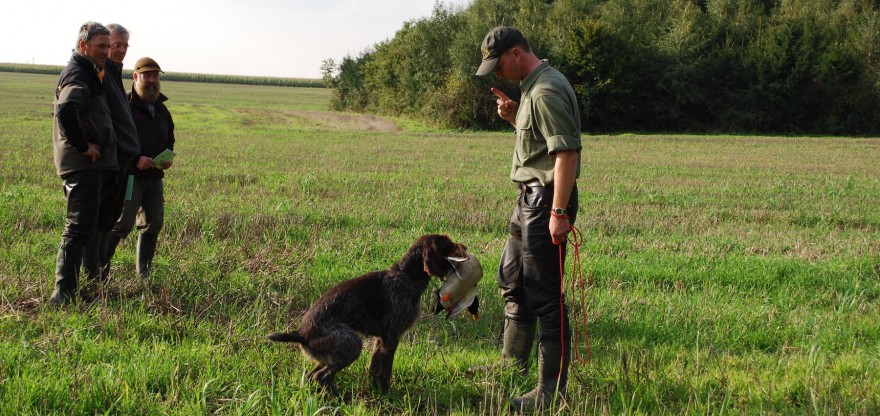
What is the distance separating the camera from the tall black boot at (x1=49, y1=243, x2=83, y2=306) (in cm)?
546

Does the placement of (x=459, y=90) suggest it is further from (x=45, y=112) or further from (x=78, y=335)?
(x=78, y=335)

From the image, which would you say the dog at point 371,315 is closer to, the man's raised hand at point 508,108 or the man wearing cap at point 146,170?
the man's raised hand at point 508,108

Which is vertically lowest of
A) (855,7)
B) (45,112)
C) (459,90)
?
(45,112)

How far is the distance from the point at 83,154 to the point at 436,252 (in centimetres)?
316

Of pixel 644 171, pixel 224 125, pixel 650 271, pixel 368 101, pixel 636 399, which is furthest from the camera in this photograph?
pixel 368 101

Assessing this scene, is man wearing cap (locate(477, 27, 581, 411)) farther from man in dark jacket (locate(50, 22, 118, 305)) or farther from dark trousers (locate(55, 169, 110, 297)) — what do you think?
dark trousers (locate(55, 169, 110, 297))

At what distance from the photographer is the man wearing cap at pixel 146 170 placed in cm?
615

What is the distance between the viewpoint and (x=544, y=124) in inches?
156

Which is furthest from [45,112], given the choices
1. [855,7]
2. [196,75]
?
[196,75]

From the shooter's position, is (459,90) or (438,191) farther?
(459,90)

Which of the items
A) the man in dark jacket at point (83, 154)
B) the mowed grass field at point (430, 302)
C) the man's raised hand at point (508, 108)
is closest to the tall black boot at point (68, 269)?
the man in dark jacket at point (83, 154)

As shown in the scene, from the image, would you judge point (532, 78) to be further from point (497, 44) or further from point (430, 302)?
point (430, 302)

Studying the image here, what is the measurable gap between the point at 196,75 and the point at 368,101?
286ft

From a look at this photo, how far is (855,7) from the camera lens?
43812mm
